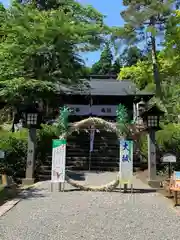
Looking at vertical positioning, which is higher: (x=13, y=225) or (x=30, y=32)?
(x=30, y=32)

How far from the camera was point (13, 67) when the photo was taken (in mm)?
19125

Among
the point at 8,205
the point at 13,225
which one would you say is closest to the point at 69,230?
the point at 13,225

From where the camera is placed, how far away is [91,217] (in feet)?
25.6

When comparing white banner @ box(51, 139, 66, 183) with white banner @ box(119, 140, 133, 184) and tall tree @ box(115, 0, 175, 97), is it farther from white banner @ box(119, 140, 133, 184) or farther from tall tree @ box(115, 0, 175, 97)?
tall tree @ box(115, 0, 175, 97)

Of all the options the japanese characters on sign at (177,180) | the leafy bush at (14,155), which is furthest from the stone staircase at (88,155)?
the japanese characters on sign at (177,180)

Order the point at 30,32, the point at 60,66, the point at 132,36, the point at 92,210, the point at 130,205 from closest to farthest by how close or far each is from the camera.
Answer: the point at 92,210 < the point at 130,205 < the point at 30,32 < the point at 60,66 < the point at 132,36

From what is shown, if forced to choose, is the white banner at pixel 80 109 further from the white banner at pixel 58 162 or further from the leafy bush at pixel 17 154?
the white banner at pixel 58 162

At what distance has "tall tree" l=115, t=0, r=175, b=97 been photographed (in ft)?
71.6

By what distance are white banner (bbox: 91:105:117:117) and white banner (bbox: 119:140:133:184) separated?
14.9 meters

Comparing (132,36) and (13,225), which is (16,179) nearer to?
(13,225)

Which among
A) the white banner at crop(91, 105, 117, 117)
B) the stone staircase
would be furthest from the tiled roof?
the stone staircase

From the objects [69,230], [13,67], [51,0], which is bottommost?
[69,230]

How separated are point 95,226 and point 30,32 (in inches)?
521

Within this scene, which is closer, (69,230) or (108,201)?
(69,230)
